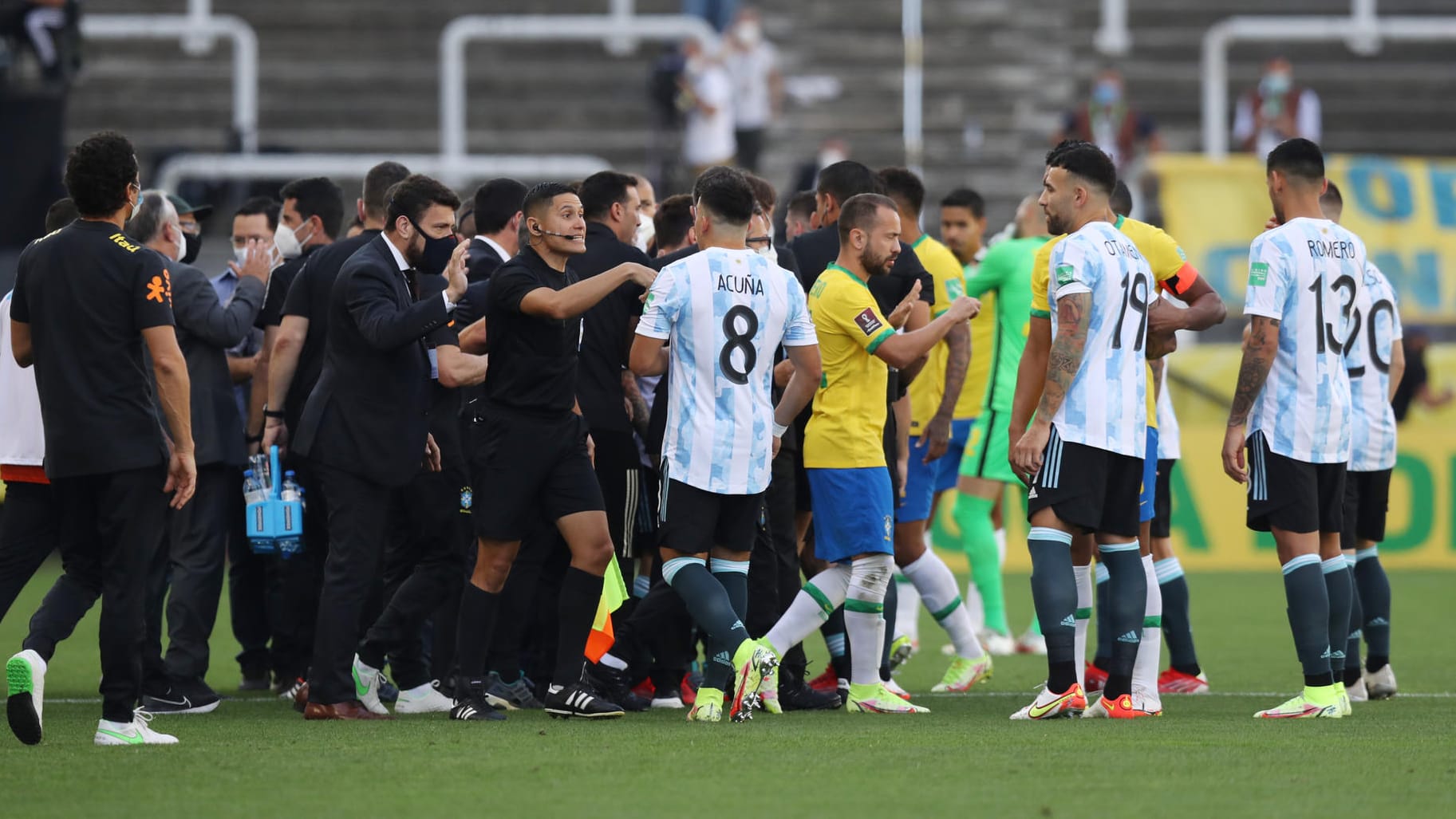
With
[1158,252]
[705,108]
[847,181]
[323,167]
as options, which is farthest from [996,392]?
[705,108]

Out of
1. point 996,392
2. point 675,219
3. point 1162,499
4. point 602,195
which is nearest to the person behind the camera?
point 602,195

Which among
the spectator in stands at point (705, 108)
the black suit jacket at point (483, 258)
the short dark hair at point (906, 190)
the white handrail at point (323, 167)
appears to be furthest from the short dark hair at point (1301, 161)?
the spectator in stands at point (705, 108)

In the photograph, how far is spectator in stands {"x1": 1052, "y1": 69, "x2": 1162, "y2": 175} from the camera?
20.4m

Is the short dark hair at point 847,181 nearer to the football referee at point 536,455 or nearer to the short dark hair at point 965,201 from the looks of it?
the football referee at point 536,455

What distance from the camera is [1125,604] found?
7648 millimetres

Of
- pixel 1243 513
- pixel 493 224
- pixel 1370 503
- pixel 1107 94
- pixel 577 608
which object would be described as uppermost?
pixel 1107 94

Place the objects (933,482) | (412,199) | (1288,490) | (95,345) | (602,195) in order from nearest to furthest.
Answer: (95,345)
(412,199)
(1288,490)
(602,195)
(933,482)

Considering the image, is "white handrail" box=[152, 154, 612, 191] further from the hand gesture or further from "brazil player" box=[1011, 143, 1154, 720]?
"brazil player" box=[1011, 143, 1154, 720]

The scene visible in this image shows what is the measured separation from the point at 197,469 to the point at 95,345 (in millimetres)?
1838

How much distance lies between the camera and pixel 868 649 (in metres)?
8.05

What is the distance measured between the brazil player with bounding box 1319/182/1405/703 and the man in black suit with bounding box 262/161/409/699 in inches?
165

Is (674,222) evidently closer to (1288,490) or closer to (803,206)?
(803,206)

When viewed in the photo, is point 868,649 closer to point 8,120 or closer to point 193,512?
point 193,512

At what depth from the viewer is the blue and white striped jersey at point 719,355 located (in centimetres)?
752
